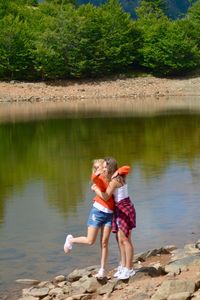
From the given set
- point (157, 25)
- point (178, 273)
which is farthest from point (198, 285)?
point (157, 25)

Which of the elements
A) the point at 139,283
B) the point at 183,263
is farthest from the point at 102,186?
the point at 183,263

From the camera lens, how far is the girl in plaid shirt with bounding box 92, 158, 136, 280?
37.4 ft

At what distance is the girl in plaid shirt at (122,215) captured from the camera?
11398 mm

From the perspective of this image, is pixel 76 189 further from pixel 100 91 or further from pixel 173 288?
pixel 100 91

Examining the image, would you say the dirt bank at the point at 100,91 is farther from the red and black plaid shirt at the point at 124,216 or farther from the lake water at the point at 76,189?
the red and black plaid shirt at the point at 124,216

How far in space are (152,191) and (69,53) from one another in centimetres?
7689

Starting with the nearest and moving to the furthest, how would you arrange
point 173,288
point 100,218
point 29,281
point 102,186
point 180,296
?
point 180,296
point 173,288
point 102,186
point 100,218
point 29,281

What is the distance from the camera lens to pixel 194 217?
58.7 ft

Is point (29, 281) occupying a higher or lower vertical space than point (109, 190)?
lower

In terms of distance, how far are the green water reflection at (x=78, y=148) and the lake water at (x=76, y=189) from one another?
4 centimetres

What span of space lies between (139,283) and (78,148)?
2371 cm

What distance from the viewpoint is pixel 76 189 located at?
2283cm

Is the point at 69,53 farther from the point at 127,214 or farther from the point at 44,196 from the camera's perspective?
the point at 127,214

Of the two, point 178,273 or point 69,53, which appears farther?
point 69,53
